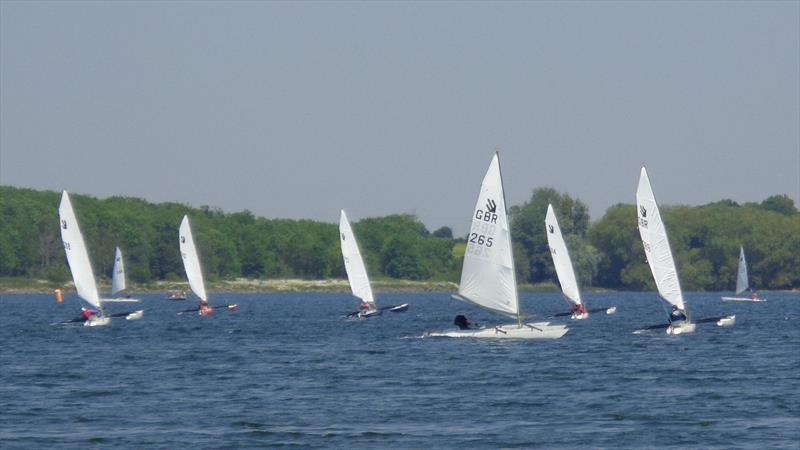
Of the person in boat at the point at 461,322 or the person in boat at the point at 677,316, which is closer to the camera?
the person in boat at the point at 461,322

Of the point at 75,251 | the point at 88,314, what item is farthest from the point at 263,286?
the point at 75,251

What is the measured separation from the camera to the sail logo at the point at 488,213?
53781mm

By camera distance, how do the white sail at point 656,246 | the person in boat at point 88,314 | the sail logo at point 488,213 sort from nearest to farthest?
1. the sail logo at point 488,213
2. the white sail at point 656,246
3. the person in boat at point 88,314

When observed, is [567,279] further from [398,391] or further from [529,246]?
[529,246]

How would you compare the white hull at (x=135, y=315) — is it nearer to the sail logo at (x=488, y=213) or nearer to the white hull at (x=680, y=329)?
the sail logo at (x=488, y=213)

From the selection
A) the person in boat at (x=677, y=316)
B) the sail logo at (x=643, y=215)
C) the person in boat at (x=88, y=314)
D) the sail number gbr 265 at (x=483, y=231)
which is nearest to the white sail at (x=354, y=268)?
the person in boat at (x=88, y=314)

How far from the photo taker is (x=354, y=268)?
8369cm

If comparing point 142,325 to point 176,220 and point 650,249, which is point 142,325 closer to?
point 650,249

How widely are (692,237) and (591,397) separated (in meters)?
158

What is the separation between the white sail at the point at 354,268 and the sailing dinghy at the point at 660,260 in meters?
23.8

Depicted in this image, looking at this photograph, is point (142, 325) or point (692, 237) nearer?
point (142, 325)

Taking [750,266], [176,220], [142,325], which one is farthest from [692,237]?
[142,325]

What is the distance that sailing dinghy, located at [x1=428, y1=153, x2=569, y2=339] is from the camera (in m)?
53.6

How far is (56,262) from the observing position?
174 metres
